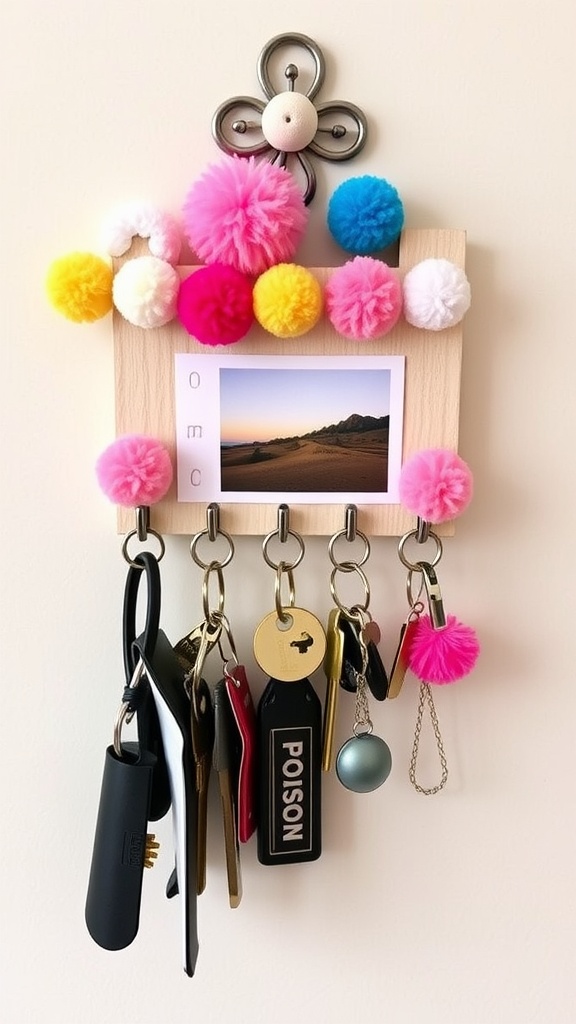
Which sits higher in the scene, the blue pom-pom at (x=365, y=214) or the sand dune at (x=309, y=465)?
the blue pom-pom at (x=365, y=214)

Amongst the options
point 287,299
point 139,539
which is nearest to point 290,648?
point 139,539

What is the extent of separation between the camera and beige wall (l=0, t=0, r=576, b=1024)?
491 millimetres

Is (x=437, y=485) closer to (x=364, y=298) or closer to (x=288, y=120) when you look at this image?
(x=364, y=298)

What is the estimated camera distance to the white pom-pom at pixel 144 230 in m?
0.48

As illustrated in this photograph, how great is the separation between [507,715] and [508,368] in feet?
0.91

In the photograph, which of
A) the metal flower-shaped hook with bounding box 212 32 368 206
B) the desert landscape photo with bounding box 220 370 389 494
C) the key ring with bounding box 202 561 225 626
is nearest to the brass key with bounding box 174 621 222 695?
the key ring with bounding box 202 561 225 626

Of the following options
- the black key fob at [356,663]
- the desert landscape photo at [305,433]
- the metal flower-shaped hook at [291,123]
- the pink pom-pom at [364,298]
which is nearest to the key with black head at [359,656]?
the black key fob at [356,663]

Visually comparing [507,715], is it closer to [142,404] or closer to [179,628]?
[179,628]

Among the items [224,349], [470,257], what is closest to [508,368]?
[470,257]

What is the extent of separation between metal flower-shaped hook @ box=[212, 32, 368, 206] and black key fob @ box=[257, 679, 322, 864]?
36cm

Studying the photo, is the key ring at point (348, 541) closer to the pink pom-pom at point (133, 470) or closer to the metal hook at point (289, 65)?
the pink pom-pom at point (133, 470)

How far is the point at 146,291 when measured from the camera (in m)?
0.46

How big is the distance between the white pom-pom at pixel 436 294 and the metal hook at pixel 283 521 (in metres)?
0.16

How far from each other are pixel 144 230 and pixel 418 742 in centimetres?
44
